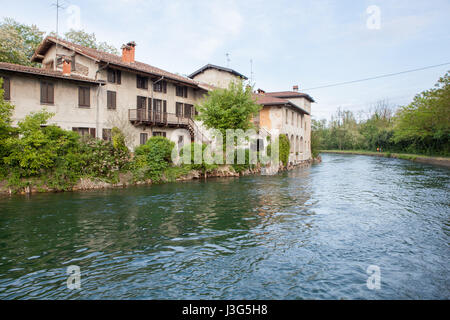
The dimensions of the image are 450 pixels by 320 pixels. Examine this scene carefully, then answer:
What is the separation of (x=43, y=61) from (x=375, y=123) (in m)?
68.3

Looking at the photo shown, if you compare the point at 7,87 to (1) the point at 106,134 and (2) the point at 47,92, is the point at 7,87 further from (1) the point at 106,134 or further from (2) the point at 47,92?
(1) the point at 106,134

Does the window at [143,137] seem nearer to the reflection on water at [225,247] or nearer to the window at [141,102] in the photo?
the window at [141,102]

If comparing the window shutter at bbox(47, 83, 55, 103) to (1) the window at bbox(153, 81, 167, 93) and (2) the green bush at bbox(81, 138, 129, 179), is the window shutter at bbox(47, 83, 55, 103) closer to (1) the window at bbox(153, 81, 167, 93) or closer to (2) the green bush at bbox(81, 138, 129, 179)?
(2) the green bush at bbox(81, 138, 129, 179)

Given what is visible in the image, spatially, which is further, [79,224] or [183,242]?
[79,224]

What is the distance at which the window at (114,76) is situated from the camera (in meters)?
23.2

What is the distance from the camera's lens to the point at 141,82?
25.5 metres

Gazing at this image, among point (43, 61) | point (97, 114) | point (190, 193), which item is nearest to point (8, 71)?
point (97, 114)

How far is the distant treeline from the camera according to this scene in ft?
126

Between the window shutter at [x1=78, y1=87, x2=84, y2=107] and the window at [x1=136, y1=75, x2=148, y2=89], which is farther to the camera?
the window at [x1=136, y1=75, x2=148, y2=89]

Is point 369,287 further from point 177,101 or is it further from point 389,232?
point 177,101

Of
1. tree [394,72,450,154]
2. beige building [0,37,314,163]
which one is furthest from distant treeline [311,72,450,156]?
beige building [0,37,314,163]

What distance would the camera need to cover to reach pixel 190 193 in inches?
642

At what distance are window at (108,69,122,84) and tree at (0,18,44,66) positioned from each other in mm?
10090

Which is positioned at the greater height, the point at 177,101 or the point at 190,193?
the point at 177,101
